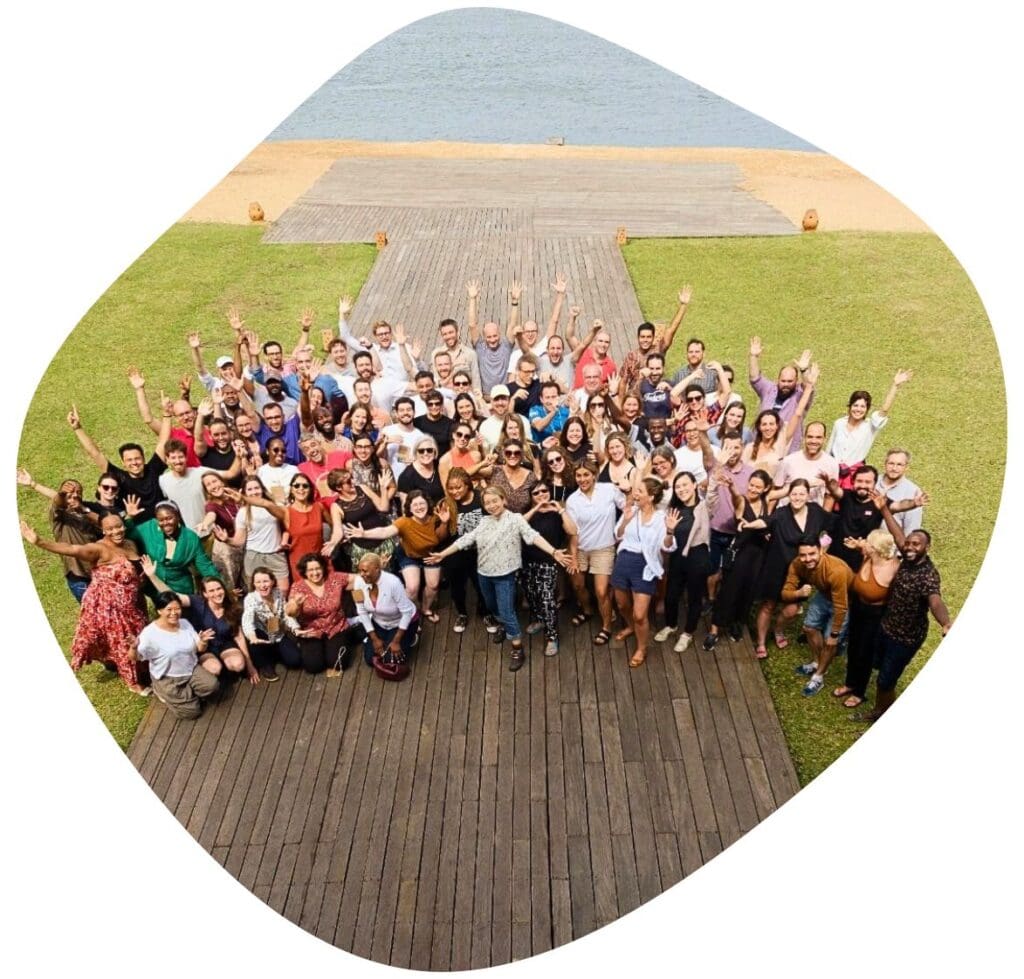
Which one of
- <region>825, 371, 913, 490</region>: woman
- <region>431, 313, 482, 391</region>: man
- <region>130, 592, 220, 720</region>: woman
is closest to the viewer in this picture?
<region>130, 592, 220, 720</region>: woman

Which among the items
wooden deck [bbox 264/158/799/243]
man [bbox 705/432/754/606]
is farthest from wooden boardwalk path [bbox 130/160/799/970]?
wooden deck [bbox 264/158/799/243]

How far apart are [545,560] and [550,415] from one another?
162 cm

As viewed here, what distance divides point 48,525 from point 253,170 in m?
12.7

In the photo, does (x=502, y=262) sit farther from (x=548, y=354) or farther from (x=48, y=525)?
(x=48, y=525)

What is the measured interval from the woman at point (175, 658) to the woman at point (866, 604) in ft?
15.0

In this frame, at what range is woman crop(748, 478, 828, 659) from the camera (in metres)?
6.32

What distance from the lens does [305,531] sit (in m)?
6.69

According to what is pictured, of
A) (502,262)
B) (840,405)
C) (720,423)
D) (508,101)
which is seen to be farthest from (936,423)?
(508,101)

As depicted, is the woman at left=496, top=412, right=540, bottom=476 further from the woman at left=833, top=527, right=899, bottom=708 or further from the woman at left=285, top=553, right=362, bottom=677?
the woman at left=833, top=527, right=899, bottom=708

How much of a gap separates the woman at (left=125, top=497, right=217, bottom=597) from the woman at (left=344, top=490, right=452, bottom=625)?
44.2 inches

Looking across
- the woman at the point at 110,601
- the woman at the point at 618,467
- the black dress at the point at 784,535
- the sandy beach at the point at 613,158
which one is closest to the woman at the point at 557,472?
the woman at the point at 618,467

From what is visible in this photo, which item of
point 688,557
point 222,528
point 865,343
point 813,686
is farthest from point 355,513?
point 865,343

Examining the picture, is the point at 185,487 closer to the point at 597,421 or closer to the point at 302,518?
the point at 302,518

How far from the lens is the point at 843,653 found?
22.8ft
